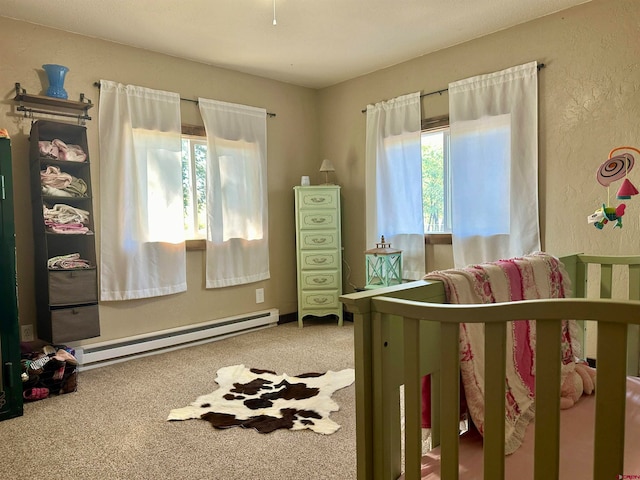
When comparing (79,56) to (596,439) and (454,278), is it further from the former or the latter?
(596,439)

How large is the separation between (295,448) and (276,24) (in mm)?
2742

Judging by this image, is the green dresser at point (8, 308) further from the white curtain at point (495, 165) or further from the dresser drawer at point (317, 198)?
the white curtain at point (495, 165)

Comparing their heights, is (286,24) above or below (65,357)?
above

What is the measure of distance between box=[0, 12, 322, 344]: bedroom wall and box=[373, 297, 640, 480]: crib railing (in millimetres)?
2968

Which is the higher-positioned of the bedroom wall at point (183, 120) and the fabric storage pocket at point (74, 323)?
the bedroom wall at point (183, 120)

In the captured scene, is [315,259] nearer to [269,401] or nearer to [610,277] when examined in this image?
[269,401]

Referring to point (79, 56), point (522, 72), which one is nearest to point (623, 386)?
point (522, 72)

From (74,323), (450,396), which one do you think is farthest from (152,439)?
(450,396)

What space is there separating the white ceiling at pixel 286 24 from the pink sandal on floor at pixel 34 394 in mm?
2378

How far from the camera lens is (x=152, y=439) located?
2.24 meters

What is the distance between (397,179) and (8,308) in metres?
3.05

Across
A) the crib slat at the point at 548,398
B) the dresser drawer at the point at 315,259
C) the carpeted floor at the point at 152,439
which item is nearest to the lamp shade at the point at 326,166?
the dresser drawer at the point at 315,259

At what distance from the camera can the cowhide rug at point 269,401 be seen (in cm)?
238

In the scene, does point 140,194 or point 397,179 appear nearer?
point 140,194
